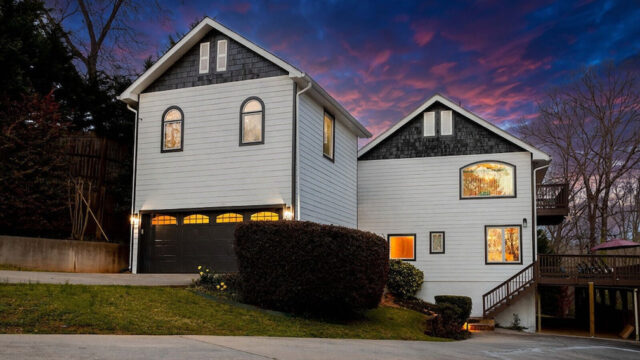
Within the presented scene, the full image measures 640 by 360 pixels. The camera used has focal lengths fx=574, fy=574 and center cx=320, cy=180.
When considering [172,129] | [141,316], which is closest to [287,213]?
[172,129]

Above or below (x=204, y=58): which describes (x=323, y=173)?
below

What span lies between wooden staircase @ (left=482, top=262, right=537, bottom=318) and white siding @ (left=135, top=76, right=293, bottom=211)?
9.01 m

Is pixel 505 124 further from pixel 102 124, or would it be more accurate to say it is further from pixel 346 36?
pixel 102 124

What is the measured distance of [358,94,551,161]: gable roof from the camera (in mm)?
21516

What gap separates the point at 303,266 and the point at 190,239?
257 inches

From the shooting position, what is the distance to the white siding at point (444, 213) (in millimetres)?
21531

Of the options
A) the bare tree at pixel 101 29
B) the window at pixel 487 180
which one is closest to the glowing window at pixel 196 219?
the window at pixel 487 180

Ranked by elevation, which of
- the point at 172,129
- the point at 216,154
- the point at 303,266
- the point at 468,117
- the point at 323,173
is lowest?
the point at 303,266

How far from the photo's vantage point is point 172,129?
18469mm

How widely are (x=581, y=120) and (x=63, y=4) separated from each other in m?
28.3

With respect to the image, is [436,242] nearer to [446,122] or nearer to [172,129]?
[446,122]

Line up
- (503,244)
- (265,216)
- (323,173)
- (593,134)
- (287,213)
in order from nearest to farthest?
(287,213) < (265,216) < (323,173) < (503,244) < (593,134)

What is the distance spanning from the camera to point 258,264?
501 inches

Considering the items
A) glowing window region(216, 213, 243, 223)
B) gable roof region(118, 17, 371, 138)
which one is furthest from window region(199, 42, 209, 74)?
glowing window region(216, 213, 243, 223)
